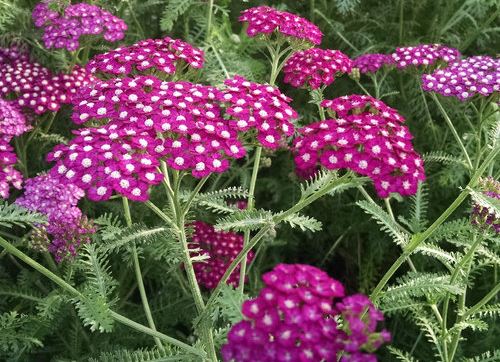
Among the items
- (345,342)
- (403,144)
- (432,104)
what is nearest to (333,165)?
(403,144)

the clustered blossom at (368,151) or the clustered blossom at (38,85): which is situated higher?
the clustered blossom at (368,151)

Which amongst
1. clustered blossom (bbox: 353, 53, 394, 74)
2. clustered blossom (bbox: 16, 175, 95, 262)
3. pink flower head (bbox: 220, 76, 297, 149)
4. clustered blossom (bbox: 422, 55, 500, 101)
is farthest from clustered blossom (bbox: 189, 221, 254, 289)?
clustered blossom (bbox: 422, 55, 500, 101)

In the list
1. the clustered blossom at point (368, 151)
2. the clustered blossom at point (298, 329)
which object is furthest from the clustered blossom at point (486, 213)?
the clustered blossom at point (298, 329)

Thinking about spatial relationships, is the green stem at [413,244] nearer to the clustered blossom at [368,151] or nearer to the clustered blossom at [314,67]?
the clustered blossom at [368,151]

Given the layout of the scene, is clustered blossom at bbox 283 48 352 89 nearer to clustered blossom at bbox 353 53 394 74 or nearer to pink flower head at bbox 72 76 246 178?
clustered blossom at bbox 353 53 394 74

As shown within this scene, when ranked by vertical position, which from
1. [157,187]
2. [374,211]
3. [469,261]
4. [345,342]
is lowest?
[157,187]

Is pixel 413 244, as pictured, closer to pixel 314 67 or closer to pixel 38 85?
pixel 314 67

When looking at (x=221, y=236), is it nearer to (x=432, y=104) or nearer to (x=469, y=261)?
(x=469, y=261)
